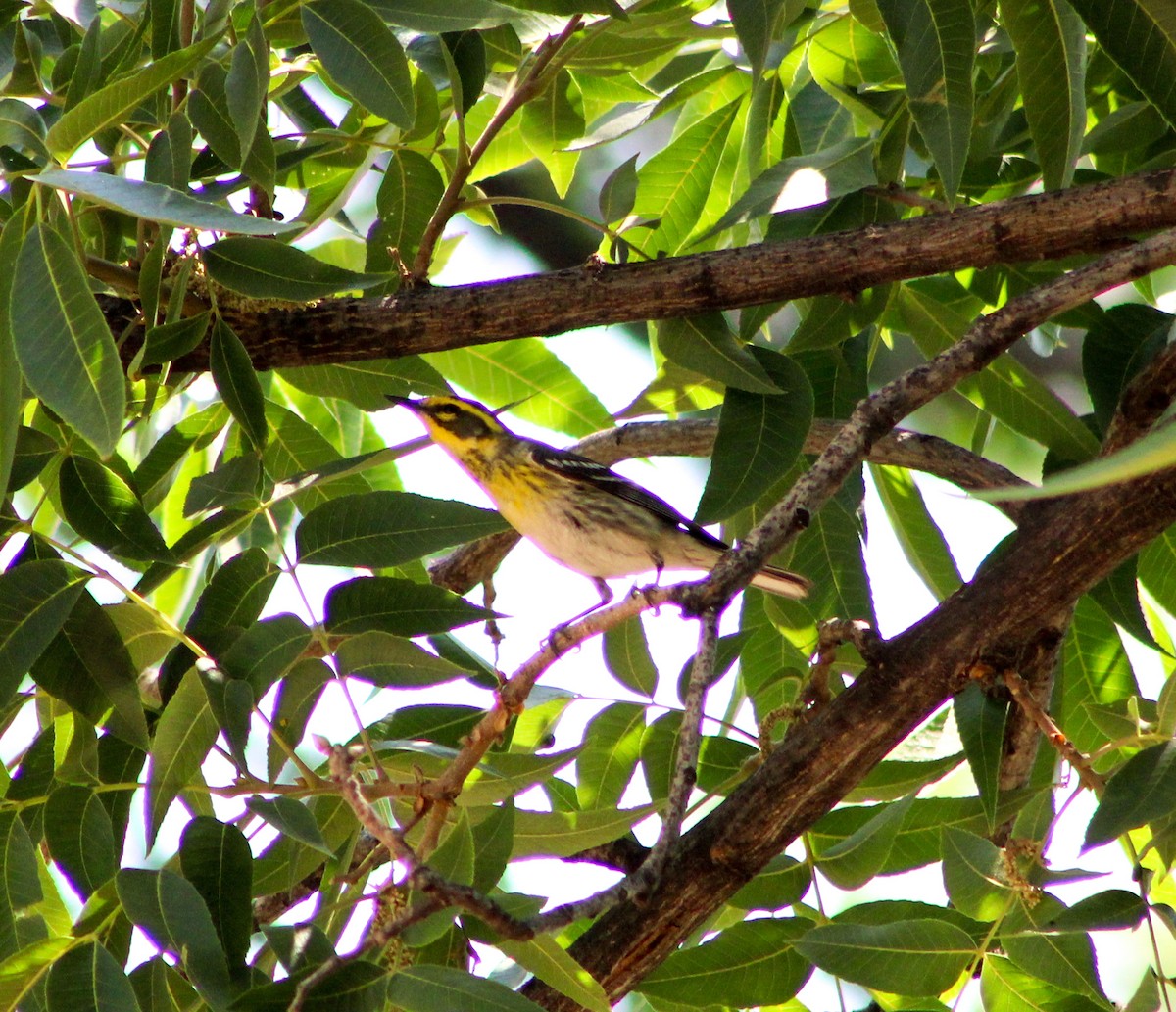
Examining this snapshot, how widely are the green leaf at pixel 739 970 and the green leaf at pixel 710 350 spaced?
1.13m

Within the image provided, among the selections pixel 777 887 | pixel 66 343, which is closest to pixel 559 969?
pixel 777 887

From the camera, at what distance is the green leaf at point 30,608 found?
7.93 ft

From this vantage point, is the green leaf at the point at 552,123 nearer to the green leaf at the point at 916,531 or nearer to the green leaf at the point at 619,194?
the green leaf at the point at 619,194

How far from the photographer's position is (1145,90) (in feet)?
Result: 9.02

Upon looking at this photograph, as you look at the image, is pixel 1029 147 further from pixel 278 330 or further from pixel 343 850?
pixel 343 850

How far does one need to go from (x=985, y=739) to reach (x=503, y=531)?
3.60 ft

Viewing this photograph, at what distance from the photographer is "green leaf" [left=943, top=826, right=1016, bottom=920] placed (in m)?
2.49

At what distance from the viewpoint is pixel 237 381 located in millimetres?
2863

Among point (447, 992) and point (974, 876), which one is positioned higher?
point (974, 876)

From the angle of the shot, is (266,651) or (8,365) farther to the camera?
(266,651)

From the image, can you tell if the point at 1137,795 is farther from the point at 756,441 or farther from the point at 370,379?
the point at 370,379

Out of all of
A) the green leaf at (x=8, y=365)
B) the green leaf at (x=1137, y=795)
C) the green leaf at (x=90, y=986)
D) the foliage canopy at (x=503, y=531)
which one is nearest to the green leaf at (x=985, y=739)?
the foliage canopy at (x=503, y=531)

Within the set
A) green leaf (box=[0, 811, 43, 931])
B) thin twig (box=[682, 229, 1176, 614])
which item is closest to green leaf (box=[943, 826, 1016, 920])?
thin twig (box=[682, 229, 1176, 614])

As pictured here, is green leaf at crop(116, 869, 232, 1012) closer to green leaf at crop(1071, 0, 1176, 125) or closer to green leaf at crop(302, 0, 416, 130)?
green leaf at crop(302, 0, 416, 130)
